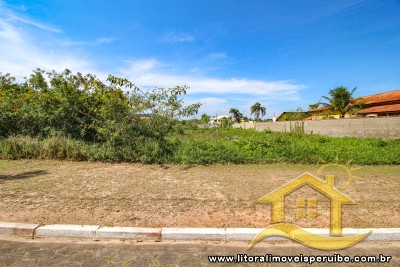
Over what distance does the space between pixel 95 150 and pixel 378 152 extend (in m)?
10.4

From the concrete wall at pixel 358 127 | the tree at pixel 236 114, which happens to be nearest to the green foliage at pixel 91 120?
the concrete wall at pixel 358 127

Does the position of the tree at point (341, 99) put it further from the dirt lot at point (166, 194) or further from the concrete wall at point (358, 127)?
the dirt lot at point (166, 194)

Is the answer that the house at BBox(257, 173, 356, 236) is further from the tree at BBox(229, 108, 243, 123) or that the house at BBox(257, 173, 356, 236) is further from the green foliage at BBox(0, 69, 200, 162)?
the tree at BBox(229, 108, 243, 123)

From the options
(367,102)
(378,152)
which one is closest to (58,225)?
(378,152)

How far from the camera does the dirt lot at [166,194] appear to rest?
11.1 ft

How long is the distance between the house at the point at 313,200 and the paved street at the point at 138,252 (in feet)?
1.54

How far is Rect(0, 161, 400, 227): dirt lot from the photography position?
3.38m

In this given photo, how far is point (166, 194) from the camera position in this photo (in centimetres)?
437

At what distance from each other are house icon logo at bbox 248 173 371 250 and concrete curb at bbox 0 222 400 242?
2.9 inches

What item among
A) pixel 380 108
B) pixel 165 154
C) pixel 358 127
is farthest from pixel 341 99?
pixel 165 154

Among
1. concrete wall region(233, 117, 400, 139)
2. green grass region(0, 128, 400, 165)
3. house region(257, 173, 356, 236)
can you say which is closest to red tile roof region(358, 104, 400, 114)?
concrete wall region(233, 117, 400, 139)

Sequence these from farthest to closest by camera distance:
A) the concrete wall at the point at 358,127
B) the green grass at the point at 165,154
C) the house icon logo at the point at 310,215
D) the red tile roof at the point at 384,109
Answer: the red tile roof at the point at 384,109 → the concrete wall at the point at 358,127 → the green grass at the point at 165,154 → the house icon logo at the point at 310,215

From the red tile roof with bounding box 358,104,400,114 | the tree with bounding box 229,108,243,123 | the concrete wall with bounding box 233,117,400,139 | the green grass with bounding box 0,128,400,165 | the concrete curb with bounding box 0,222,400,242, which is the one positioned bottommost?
the concrete curb with bounding box 0,222,400,242

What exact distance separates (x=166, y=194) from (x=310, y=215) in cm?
262
